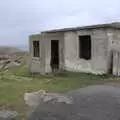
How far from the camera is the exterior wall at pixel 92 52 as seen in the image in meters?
17.7

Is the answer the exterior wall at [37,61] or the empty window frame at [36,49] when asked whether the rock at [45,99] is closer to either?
the exterior wall at [37,61]

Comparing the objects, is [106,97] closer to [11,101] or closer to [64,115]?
[64,115]

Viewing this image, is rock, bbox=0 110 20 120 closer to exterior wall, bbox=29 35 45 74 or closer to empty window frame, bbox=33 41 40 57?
exterior wall, bbox=29 35 45 74

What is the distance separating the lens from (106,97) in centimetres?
986

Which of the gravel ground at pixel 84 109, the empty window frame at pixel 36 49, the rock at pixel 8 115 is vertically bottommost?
the rock at pixel 8 115

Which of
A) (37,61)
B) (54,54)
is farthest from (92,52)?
(37,61)

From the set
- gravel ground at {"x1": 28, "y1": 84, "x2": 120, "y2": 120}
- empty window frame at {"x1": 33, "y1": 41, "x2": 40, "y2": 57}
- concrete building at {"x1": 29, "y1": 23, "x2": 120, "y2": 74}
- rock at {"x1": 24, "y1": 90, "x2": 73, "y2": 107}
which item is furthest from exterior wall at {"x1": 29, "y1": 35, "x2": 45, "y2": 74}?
gravel ground at {"x1": 28, "y1": 84, "x2": 120, "y2": 120}

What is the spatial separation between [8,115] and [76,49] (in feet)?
33.7

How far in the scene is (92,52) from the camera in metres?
18.5

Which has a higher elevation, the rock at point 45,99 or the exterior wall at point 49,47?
the exterior wall at point 49,47

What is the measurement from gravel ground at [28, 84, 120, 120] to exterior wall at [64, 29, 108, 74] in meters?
7.66

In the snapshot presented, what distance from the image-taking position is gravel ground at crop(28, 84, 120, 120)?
862 centimetres

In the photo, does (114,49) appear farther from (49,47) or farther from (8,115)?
(8,115)

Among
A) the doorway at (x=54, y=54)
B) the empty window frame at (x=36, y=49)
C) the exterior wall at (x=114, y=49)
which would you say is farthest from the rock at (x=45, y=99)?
the empty window frame at (x=36, y=49)
